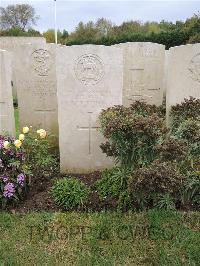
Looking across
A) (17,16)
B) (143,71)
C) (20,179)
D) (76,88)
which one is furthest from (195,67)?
(17,16)

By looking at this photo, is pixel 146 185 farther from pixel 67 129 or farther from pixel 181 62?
pixel 181 62

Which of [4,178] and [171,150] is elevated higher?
[171,150]

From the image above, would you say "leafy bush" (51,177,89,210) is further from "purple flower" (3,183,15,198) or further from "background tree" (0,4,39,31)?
"background tree" (0,4,39,31)

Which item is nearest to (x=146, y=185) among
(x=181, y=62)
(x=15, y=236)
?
(x=15, y=236)

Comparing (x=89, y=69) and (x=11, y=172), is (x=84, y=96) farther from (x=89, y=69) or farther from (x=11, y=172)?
(x=11, y=172)

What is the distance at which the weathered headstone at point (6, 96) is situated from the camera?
19.9ft

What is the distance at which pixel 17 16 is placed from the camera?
4838 centimetres

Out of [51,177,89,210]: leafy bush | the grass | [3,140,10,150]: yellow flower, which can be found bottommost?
the grass

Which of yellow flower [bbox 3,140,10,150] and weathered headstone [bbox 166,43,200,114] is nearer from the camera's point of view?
yellow flower [bbox 3,140,10,150]

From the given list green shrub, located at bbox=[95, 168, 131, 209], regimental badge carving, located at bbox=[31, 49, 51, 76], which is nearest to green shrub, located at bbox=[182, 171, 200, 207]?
green shrub, located at bbox=[95, 168, 131, 209]

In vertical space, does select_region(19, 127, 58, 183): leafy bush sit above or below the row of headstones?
below

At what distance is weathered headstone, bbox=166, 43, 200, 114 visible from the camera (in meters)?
6.44

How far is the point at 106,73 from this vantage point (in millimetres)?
5840

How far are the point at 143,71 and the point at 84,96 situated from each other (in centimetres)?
242
